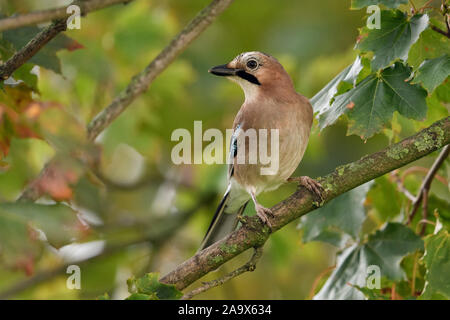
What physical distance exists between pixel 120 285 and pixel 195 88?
330 centimetres

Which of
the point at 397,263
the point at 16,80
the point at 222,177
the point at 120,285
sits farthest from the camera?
the point at 120,285

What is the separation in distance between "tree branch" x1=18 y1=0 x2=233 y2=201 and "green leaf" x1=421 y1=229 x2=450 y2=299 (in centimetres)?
210

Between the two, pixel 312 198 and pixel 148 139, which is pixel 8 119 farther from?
pixel 148 139

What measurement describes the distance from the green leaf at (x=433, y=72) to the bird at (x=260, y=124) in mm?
1324

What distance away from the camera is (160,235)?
7074mm

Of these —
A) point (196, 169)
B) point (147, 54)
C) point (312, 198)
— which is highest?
point (147, 54)

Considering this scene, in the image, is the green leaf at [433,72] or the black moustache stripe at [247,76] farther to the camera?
the black moustache stripe at [247,76]

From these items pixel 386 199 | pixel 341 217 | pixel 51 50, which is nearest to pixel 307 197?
pixel 341 217

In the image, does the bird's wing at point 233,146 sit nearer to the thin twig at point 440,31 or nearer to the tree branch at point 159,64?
the tree branch at point 159,64

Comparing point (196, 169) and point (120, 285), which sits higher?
point (196, 169)

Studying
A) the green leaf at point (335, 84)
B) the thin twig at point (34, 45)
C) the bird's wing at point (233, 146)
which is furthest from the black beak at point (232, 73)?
the thin twig at point (34, 45)

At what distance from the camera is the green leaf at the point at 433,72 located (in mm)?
3195

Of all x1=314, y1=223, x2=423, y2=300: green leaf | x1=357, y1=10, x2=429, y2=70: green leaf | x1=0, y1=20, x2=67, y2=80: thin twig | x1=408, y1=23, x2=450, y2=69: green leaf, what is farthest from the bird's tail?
x1=0, y1=20, x2=67, y2=80: thin twig

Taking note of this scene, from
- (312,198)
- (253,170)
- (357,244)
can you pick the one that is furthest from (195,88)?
(312,198)
